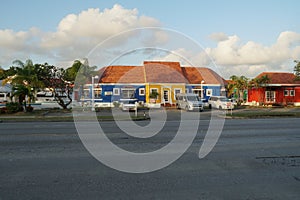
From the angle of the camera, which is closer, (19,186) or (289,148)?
(19,186)

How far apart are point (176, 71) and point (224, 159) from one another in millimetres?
34976

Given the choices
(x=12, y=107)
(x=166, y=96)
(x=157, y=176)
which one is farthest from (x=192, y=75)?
(x=157, y=176)

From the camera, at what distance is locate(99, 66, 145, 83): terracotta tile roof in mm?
37156

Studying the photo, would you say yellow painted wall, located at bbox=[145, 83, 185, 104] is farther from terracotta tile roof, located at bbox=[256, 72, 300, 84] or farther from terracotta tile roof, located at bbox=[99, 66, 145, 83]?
terracotta tile roof, located at bbox=[256, 72, 300, 84]

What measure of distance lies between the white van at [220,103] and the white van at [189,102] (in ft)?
11.3

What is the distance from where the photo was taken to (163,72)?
3866 centimetres

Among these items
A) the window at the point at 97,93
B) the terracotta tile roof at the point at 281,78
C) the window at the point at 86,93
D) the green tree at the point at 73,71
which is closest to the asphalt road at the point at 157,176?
the green tree at the point at 73,71

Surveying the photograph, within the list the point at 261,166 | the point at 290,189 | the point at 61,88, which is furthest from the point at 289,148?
the point at 61,88

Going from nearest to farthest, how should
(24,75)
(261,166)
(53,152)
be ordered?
(261,166), (53,152), (24,75)

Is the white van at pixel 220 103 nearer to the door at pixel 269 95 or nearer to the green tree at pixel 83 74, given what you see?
the door at pixel 269 95

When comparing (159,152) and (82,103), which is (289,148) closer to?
(159,152)

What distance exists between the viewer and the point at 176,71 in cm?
4153

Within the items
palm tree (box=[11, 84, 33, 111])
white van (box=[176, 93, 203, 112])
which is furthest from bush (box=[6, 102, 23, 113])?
white van (box=[176, 93, 203, 112])

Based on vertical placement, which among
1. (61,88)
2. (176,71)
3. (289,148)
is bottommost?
(289,148)
